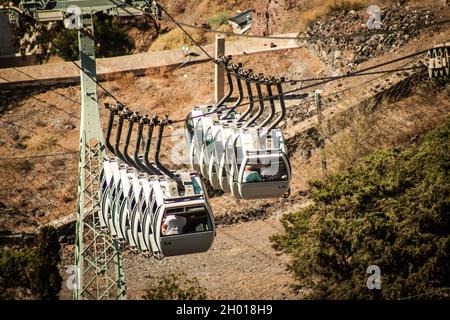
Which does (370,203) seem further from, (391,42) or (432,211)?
(391,42)

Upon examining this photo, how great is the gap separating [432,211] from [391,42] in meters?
17.3

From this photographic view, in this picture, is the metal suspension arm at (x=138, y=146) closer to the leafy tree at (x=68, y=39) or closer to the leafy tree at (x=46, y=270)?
the leafy tree at (x=46, y=270)

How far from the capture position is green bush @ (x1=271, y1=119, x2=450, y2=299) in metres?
39.4

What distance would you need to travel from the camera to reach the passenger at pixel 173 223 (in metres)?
35.3

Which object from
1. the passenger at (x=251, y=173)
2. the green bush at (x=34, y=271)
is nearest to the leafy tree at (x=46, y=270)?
the green bush at (x=34, y=271)

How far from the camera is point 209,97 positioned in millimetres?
58031

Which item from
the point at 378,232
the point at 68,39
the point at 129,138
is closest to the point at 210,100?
the point at 68,39

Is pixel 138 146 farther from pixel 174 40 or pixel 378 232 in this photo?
pixel 174 40

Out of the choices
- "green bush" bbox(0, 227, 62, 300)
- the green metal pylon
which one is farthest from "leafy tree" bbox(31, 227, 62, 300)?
the green metal pylon

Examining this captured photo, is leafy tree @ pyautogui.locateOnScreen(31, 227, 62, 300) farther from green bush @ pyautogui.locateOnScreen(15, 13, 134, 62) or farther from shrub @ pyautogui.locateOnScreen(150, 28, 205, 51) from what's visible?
shrub @ pyautogui.locateOnScreen(150, 28, 205, 51)

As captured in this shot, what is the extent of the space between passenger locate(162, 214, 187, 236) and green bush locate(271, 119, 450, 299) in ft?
19.5

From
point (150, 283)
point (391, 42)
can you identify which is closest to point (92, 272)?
point (150, 283)

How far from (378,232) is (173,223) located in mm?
7281

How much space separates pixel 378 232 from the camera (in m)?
40.2
